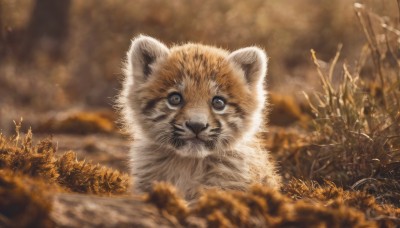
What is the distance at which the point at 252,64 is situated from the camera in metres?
5.71

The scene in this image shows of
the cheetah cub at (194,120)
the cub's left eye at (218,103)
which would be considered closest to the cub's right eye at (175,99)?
the cheetah cub at (194,120)

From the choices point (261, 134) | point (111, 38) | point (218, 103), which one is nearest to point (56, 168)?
point (218, 103)

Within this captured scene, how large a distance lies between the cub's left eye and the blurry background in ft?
22.0

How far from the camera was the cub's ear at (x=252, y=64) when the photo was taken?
562cm

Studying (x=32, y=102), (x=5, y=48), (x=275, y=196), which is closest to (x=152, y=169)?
(x=275, y=196)

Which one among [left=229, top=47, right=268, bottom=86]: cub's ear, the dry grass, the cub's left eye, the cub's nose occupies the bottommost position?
the dry grass

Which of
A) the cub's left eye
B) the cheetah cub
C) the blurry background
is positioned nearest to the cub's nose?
the cheetah cub

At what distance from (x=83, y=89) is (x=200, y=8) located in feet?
12.2

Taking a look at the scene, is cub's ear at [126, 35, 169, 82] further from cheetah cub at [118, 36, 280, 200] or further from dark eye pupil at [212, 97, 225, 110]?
dark eye pupil at [212, 97, 225, 110]

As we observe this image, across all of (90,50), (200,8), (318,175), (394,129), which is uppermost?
(200,8)

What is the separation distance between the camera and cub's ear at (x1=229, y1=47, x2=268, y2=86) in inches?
221

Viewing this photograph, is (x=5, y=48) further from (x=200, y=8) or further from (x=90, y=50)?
(x=200, y=8)

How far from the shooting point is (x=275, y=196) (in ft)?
12.0

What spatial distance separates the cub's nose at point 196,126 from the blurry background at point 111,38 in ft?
23.1
